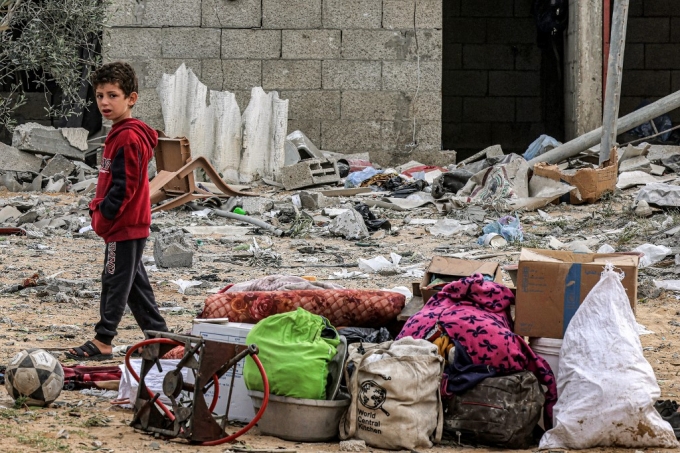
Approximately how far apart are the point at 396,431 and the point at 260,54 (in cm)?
1010

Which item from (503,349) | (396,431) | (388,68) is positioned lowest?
(396,431)

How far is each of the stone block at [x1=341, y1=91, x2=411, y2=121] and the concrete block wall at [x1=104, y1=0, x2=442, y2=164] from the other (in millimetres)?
14

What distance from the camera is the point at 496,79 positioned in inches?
658

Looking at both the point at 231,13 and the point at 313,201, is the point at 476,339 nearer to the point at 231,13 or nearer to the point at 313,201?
the point at 313,201

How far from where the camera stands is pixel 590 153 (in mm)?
12320

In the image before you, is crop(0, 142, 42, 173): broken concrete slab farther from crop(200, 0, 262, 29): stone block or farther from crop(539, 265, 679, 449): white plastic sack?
crop(539, 265, 679, 449): white plastic sack

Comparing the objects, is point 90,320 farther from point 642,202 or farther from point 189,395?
point 642,202

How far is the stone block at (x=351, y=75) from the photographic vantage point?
13203mm

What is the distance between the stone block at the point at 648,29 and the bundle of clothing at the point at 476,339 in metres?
12.9

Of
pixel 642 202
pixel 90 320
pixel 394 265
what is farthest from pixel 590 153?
pixel 90 320

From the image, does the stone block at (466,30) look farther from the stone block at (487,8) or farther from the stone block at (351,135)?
the stone block at (351,135)

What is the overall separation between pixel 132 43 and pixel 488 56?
6379mm

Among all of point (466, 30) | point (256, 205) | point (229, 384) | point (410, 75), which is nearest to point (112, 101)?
point (229, 384)

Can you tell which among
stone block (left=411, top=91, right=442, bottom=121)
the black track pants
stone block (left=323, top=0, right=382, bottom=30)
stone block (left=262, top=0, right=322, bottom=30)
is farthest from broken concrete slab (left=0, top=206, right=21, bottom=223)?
the black track pants
